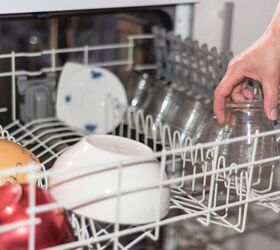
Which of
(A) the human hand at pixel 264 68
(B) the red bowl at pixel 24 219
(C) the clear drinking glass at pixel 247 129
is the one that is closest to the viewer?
(B) the red bowl at pixel 24 219

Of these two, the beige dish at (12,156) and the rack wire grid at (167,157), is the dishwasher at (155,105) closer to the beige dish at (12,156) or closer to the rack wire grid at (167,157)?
the rack wire grid at (167,157)

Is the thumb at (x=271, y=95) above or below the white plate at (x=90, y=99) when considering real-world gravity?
above

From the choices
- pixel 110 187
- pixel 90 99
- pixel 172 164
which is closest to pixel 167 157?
pixel 172 164

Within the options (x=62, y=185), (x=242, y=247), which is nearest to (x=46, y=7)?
(x=62, y=185)

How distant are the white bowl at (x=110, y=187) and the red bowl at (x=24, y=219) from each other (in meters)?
0.02

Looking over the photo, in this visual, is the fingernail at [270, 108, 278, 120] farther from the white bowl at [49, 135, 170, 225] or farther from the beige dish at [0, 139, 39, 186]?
the beige dish at [0, 139, 39, 186]

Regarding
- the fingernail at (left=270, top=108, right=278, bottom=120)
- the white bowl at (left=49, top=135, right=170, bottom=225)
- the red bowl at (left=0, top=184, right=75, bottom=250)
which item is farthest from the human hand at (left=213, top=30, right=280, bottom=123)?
the red bowl at (left=0, top=184, right=75, bottom=250)

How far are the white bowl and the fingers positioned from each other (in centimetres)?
18

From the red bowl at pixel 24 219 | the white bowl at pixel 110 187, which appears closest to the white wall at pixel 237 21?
the white bowl at pixel 110 187

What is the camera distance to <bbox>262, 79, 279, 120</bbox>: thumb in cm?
76

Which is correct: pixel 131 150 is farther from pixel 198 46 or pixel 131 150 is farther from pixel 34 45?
pixel 34 45

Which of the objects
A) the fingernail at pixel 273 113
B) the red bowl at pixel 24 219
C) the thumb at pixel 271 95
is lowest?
the red bowl at pixel 24 219

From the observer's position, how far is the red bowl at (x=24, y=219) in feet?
1.92

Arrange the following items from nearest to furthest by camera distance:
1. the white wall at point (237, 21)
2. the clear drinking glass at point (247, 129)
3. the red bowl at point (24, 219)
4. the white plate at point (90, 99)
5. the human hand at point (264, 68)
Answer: the red bowl at point (24, 219) → the human hand at point (264, 68) → the clear drinking glass at point (247, 129) → the white wall at point (237, 21) → the white plate at point (90, 99)
